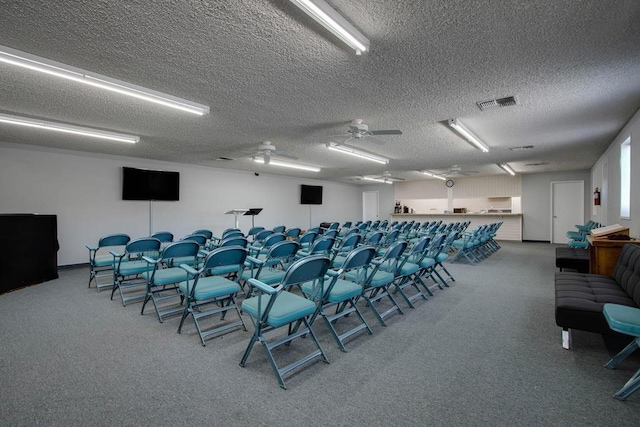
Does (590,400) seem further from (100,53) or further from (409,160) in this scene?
(409,160)

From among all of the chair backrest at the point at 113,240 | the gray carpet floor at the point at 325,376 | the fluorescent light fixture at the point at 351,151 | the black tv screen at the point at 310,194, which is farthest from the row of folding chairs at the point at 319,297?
the black tv screen at the point at 310,194

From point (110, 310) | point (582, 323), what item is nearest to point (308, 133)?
point (110, 310)

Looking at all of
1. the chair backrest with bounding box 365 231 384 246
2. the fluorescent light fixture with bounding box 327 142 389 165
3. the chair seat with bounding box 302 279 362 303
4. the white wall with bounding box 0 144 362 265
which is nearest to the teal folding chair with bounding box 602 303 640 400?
the chair seat with bounding box 302 279 362 303

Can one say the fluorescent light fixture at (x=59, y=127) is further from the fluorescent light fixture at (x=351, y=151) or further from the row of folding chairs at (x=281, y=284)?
the fluorescent light fixture at (x=351, y=151)

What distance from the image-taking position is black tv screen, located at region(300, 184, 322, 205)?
1238cm

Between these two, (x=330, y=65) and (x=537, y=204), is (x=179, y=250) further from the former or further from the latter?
(x=537, y=204)

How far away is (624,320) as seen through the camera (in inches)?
73.9

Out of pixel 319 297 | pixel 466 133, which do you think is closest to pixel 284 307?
pixel 319 297

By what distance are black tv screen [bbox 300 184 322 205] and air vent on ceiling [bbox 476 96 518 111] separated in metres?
8.96

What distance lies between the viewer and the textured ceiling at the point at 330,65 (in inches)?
81.0

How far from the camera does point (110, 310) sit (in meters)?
3.79

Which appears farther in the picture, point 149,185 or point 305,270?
point 149,185

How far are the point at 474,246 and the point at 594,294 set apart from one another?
493 cm

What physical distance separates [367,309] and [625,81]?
13.2 feet
